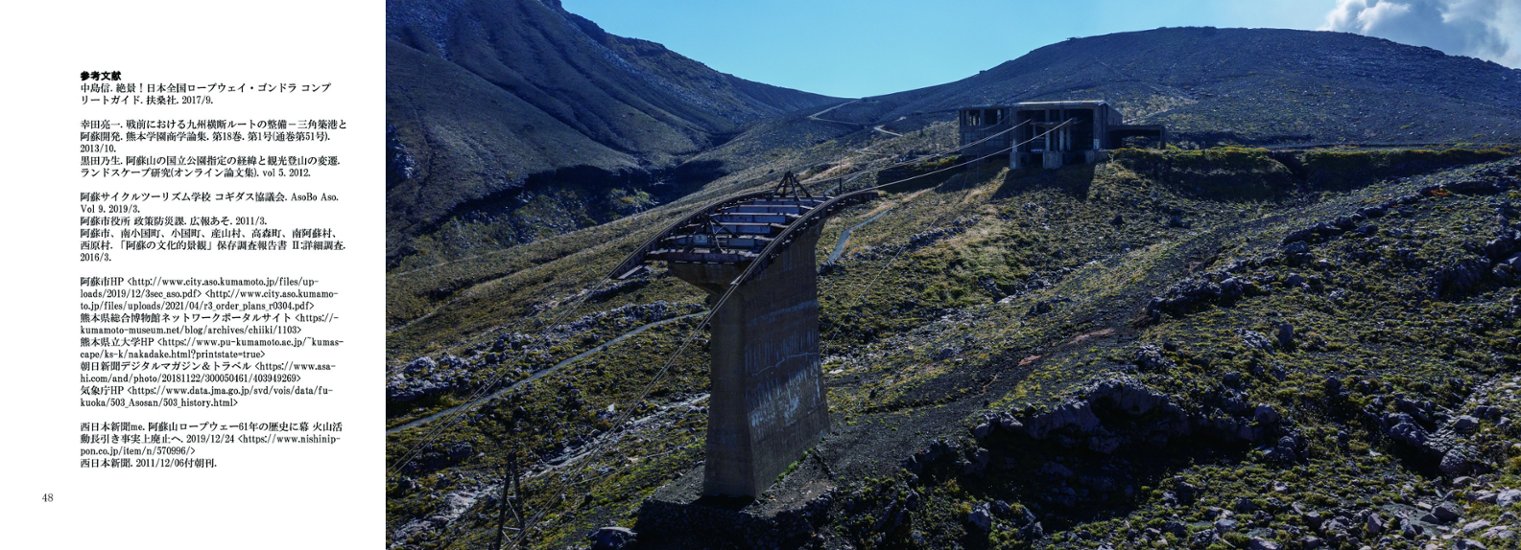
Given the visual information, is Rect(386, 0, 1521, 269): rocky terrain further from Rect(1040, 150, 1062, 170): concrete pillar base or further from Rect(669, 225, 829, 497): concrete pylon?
Rect(669, 225, 829, 497): concrete pylon

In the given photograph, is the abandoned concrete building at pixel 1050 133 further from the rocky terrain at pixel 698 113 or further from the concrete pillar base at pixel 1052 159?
the rocky terrain at pixel 698 113

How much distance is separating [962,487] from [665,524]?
8.40m

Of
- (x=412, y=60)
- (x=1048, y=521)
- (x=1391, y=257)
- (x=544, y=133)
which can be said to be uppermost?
(x=412, y=60)

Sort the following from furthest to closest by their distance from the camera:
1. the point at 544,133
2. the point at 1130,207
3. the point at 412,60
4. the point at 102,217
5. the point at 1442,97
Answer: the point at 412,60, the point at 544,133, the point at 1442,97, the point at 1130,207, the point at 102,217

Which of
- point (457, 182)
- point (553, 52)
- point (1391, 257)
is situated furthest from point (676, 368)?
point (553, 52)

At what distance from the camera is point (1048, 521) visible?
1242 inches

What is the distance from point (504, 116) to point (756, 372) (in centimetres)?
11763

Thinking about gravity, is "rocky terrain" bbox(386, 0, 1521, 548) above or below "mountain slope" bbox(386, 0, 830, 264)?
below

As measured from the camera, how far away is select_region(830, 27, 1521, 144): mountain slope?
91000 mm

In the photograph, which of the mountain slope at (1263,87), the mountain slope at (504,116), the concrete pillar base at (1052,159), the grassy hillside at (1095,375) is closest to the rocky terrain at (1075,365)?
the grassy hillside at (1095,375)

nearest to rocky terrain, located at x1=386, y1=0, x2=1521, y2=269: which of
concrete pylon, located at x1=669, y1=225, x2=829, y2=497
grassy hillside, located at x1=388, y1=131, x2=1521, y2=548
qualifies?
grassy hillside, located at x1=388, y1=131, x2=1521, y2=548

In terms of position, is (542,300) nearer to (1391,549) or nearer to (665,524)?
(665,524)

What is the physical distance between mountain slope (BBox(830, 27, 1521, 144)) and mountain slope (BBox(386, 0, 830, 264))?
100 feet

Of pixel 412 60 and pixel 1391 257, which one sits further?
pixel 412 60
